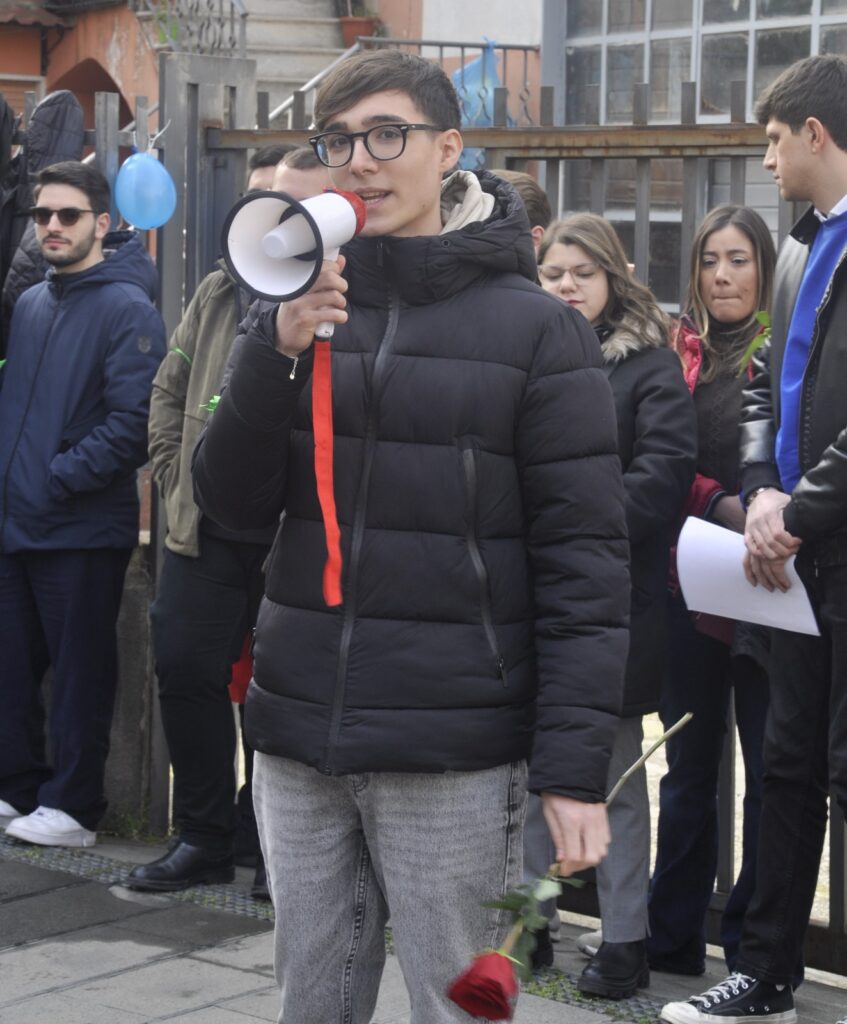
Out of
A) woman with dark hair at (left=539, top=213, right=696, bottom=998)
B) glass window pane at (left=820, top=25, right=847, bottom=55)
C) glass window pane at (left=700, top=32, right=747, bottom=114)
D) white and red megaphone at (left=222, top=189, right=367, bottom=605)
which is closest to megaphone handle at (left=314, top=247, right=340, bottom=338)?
white and red megaphone at (left=222, top=189, right=367, bottom=605)

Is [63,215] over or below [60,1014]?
over

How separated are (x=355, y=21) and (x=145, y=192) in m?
10.6

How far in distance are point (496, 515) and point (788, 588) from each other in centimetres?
133

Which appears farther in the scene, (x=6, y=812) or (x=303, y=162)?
(x=6, y=812)

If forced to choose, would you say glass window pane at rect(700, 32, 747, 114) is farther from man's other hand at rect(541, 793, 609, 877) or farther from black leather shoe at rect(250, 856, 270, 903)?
man's other hand at rect(541, 793, 609, 877)

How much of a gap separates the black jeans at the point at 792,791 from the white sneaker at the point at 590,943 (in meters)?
0.66

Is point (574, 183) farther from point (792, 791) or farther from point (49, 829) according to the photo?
point (792, 791)

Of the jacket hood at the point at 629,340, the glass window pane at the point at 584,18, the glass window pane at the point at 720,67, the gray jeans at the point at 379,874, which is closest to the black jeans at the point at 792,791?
the jacket hood at the point at 629,340

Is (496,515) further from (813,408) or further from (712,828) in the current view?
(712,828)

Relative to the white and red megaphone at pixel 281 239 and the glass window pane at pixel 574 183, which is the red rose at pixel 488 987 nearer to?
the white and red megaphone at pixel 281 239

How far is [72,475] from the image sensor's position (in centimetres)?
555

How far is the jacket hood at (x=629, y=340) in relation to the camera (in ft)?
14.8

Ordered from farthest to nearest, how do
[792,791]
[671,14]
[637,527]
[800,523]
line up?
[671,14] < [637,527] < [792,791] < [800,523]

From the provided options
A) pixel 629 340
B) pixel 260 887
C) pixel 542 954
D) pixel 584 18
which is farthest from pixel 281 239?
pixel 584 18
